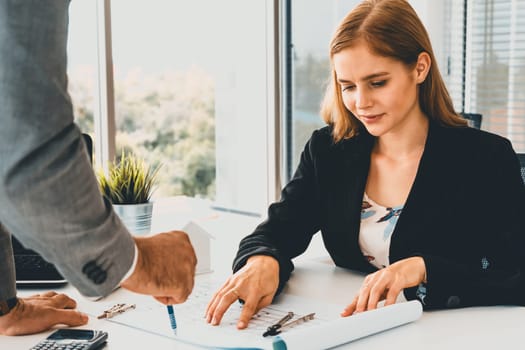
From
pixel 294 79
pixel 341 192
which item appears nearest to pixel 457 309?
pixel 341 192

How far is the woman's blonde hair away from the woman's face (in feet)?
0.07

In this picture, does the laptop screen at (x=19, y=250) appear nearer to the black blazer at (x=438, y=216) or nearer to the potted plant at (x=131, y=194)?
the potted plant at (x=131, y=194)

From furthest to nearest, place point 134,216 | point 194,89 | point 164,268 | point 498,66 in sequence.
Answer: point 194,89 → point 498,66 → point 134,216 → point 164,268

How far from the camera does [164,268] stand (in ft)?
3.42

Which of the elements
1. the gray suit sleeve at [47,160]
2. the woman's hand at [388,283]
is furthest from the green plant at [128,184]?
the gray suit sleeve at [47,160]

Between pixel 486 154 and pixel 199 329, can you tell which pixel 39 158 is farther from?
pixel 486 154

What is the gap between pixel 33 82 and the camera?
828mm

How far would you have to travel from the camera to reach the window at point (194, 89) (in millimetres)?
3521

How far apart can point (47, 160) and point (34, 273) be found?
864mm

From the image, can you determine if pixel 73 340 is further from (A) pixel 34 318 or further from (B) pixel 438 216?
(B) pixel 438 216

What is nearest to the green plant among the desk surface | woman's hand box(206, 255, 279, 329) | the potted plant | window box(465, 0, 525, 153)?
the potted plant

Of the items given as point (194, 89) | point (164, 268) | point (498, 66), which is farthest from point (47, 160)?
point (194, 89)

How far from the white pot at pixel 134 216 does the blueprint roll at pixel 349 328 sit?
775 millimetres

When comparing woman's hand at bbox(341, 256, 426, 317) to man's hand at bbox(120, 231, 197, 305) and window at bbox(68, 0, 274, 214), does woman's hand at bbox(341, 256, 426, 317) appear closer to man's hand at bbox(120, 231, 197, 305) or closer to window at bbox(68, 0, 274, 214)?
man's hand at bbox(120, 231, 197, 305)
